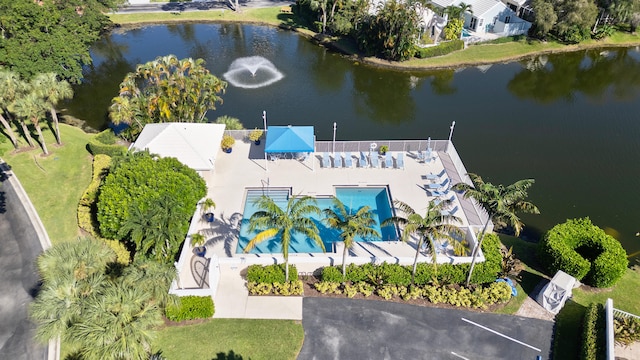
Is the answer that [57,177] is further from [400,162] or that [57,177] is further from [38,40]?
[400,162]

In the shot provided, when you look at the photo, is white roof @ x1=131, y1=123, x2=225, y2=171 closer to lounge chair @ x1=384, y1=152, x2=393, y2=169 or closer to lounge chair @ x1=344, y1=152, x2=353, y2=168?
lounge chair @ x1=344, y1=152, x2=353, y2=168

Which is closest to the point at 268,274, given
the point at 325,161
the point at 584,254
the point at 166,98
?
the point at 325,161

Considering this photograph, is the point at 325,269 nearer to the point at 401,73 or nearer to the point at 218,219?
the point at 218,219

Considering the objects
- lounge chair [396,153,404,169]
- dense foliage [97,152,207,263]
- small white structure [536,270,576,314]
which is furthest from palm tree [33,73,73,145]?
small white structure [536,270,576,314]

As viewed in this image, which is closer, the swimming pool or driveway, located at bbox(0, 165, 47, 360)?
driveway, located at bbox(0, 165, 47, 360)

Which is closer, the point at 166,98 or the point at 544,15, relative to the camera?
the point at 166,98

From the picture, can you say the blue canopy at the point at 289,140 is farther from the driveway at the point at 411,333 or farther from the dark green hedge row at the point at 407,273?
the driveway at the point at 411,333

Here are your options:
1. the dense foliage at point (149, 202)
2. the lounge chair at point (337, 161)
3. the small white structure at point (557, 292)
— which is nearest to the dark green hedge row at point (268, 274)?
the dense foliage at point (149, 202)
